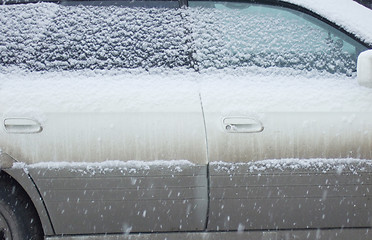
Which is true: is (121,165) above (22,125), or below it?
below

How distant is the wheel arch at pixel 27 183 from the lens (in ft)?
7.48

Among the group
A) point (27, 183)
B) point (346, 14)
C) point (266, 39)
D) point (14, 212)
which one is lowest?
point (14, 212)

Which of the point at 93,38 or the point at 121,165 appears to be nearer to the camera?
the point at 121,165

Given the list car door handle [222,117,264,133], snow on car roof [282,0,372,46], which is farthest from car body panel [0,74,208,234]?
snow on car roof [282,0,372,46]

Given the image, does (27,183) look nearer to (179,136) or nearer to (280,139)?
(179,136)

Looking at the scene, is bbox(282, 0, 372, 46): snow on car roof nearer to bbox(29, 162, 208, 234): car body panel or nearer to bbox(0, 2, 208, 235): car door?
bbox(0, 2, 208, 235): car door

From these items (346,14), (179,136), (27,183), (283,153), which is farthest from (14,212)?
(346,14)

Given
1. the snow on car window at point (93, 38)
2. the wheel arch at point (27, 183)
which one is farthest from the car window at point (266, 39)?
the wheel arch at point (27, 183)

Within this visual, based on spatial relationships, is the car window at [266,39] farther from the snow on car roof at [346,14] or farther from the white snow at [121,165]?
the white snow at [121,165]

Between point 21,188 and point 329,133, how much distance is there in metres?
1.52

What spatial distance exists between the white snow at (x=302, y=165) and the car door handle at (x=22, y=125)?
837 mm

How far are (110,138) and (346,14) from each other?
141 centimetres

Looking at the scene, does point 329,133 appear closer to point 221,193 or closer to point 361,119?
point 361,119

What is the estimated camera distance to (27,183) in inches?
90.3
